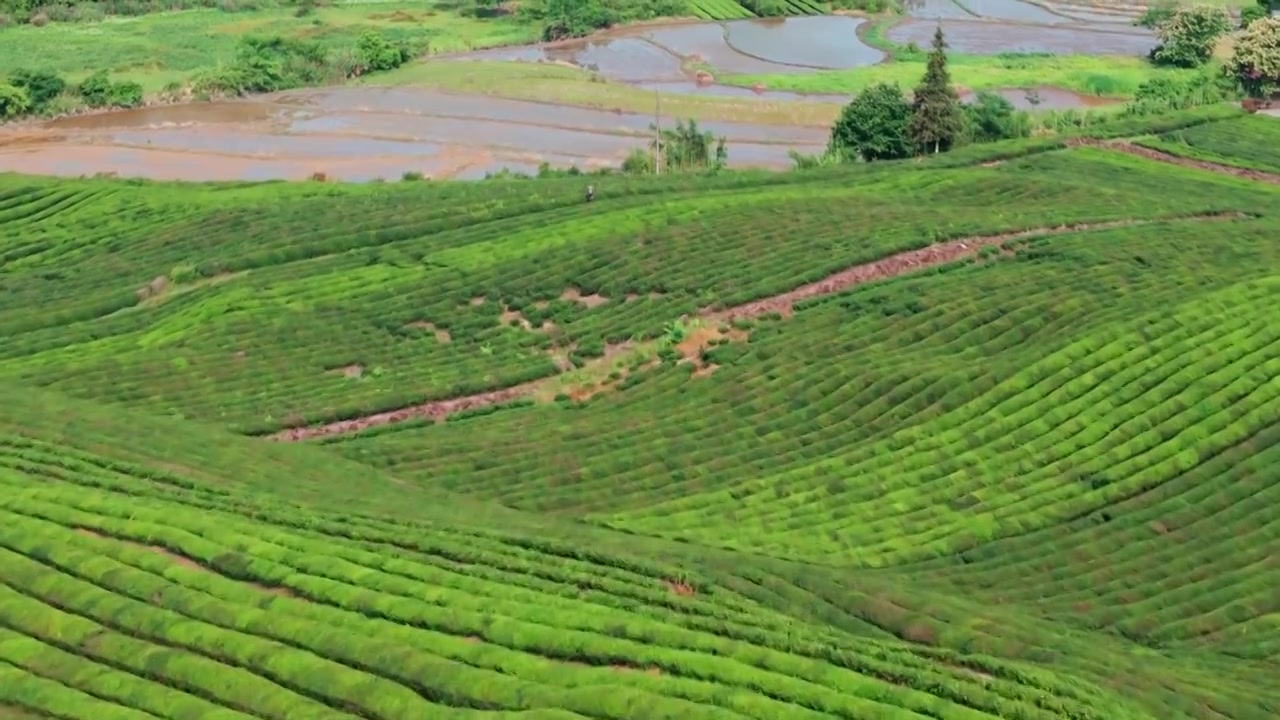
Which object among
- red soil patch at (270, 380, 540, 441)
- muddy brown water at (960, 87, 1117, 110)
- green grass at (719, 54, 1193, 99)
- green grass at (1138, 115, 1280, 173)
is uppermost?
green grass at (719, 54, 1193, 99)

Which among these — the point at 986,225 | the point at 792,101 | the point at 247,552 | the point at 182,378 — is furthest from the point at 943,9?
the point at 247,552

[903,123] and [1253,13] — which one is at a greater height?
[1253,13]

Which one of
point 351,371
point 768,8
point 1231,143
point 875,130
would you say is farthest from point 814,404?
point 768,8

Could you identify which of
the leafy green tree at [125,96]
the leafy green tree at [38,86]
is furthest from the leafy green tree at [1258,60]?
the leafy green tree at [38,86]

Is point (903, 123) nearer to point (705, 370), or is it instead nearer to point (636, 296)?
point (636, 296)

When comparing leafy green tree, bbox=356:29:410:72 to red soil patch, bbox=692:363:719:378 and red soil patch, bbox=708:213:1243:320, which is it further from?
red soil patch, bbox=692:363:719:378

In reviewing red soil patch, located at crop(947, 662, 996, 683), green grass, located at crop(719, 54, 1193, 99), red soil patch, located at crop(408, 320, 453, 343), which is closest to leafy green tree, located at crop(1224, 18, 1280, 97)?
green grass, located at crop(719, 54, 1193, 99)
